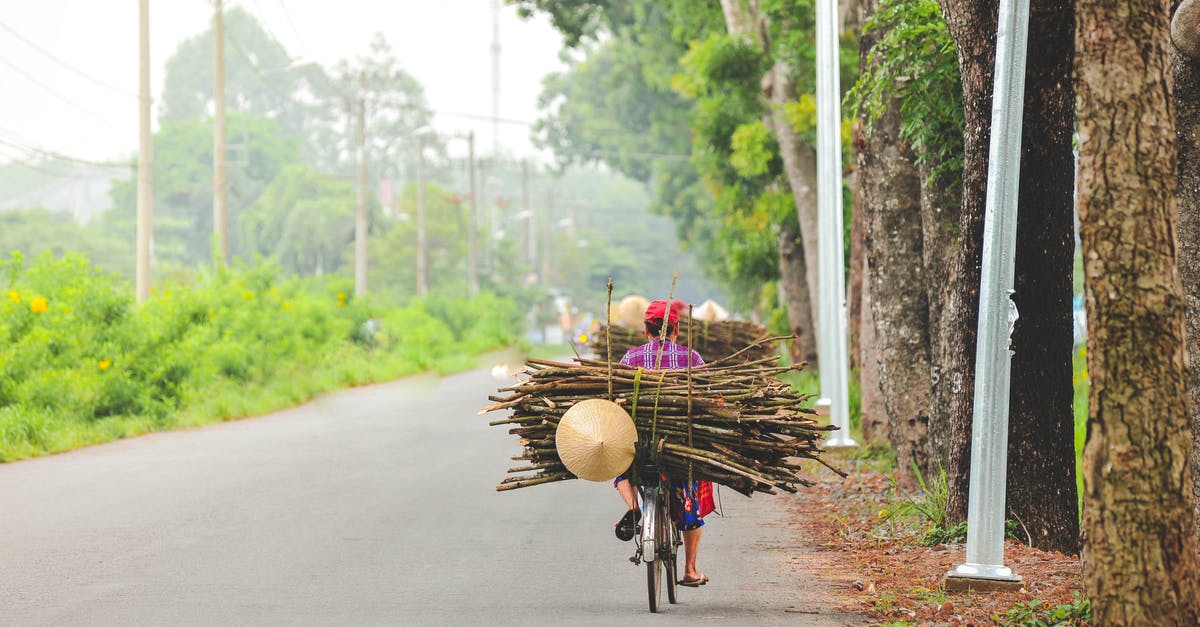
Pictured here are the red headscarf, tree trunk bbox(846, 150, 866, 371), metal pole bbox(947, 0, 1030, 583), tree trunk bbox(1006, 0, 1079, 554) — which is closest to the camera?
metal pole bbox(947, 0, 1030, 583)

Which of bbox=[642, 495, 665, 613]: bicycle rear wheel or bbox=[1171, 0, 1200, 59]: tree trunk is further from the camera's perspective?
bbox=[1171, 0, 1200, 59]: tree trunk

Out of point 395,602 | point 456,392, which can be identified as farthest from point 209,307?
point 395,602

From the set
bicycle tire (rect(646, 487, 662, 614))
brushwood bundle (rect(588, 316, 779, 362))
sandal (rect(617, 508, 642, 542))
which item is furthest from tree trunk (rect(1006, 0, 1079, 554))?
brushwood bundle (rect(588, 316, 779, 362))

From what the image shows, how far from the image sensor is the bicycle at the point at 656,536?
8305mm

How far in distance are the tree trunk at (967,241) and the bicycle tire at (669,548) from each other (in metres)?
2.64

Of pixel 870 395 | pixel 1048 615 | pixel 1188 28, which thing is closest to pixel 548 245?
pixel 870 395

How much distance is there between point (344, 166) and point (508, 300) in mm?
40908

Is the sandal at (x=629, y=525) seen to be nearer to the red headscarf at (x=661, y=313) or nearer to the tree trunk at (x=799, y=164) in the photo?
the red headscarf at (x=661, y=313)

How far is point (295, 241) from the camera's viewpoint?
242ft

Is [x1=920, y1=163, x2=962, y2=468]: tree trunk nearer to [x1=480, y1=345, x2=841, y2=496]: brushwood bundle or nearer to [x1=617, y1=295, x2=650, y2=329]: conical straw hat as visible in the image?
[x1=480, y1=345, x2=841, y2=496]: brushwood bundle

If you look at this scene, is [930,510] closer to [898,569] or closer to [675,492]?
[898,569]

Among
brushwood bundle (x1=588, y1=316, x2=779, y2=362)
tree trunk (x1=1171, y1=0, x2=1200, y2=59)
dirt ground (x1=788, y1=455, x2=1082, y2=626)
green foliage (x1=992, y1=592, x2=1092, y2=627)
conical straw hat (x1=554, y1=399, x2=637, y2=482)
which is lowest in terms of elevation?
dirt ground (x1=788, y1=455, x2=1082, y2=626)

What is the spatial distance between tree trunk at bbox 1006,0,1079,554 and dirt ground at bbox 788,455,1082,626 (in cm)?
36

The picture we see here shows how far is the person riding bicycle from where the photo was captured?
8867 millimetres
